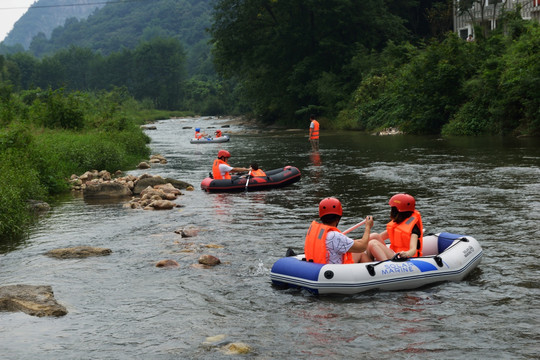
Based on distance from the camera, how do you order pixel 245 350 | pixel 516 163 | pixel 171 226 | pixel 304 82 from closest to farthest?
1. pixel 245 350
2. pixel 171 226
3. pixel 516 163
4. pixel 304 82

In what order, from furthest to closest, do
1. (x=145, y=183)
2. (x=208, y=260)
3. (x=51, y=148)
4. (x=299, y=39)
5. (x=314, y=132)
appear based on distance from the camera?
(x=299, y=39) → (x=314, y=132) → (x=51, y=148) → (x=145, y=183) → (x=208, y=260)

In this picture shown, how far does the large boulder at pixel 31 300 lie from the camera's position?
7336mm

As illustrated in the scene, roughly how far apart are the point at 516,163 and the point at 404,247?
36.4 feet

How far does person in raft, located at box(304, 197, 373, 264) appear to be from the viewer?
7723mm

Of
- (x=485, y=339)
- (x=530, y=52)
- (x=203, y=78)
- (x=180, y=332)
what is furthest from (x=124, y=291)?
(x=203, y=78)

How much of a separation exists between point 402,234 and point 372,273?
875 mm

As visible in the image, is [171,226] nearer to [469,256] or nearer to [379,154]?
[469,256]

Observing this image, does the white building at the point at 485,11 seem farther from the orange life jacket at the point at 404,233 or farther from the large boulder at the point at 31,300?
the large boulder at the point at 31,300

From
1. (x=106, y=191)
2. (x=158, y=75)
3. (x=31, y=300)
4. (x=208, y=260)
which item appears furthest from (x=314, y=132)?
(x=158, y=75)

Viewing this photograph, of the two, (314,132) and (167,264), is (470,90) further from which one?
(167,264)

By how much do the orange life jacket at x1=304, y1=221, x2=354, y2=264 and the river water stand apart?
496 millimetres

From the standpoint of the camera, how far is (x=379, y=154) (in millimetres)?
23438

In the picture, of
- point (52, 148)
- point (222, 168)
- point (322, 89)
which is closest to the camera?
point (222, 168)

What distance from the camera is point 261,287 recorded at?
8180 mm
